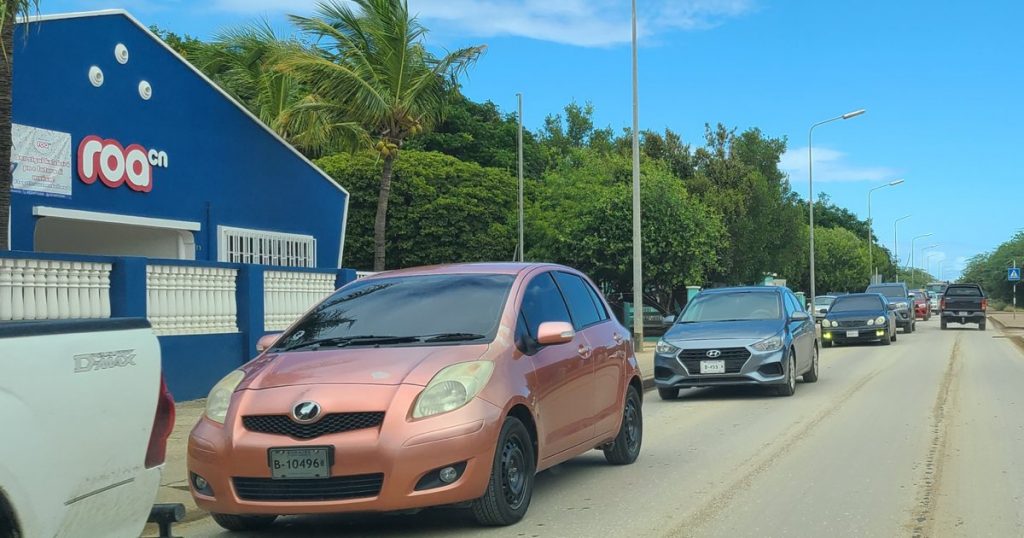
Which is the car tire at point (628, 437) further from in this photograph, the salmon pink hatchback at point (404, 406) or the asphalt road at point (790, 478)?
the salmon pink hatchback at point (404, 406)

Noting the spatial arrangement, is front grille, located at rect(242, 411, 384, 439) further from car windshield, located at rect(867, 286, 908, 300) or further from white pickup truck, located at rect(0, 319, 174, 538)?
car windshield, located at rect(867, 286, 908, 300)

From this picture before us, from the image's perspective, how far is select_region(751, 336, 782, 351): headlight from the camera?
13633mm

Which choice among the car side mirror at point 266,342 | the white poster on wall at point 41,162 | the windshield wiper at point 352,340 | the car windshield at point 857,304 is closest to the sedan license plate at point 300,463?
the windshield wiper at point 352,340

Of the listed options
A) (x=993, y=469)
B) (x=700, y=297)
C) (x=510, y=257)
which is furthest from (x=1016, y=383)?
(x=510, y=257)

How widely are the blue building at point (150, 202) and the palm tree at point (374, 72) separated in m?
1.42

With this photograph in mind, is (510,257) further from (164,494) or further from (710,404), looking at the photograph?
(164,494)

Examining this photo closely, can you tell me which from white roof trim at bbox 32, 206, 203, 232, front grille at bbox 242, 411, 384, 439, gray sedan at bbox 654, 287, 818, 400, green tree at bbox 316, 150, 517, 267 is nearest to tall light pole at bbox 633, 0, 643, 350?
gray sedan at bbox 654, 287, 818, 400

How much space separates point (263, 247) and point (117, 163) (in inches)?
163

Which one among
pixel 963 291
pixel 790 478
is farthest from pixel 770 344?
pixel 963 291

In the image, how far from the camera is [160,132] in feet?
55.1

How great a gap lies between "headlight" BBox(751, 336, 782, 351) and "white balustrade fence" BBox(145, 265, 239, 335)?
23.0 feet

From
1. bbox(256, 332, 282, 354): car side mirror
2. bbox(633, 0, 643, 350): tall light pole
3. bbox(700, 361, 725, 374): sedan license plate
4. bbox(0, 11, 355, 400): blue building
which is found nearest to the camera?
bbox(256, 332, 282, 354): car side mirror

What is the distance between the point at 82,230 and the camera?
17.8 meters

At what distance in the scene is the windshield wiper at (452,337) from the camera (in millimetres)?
6473
